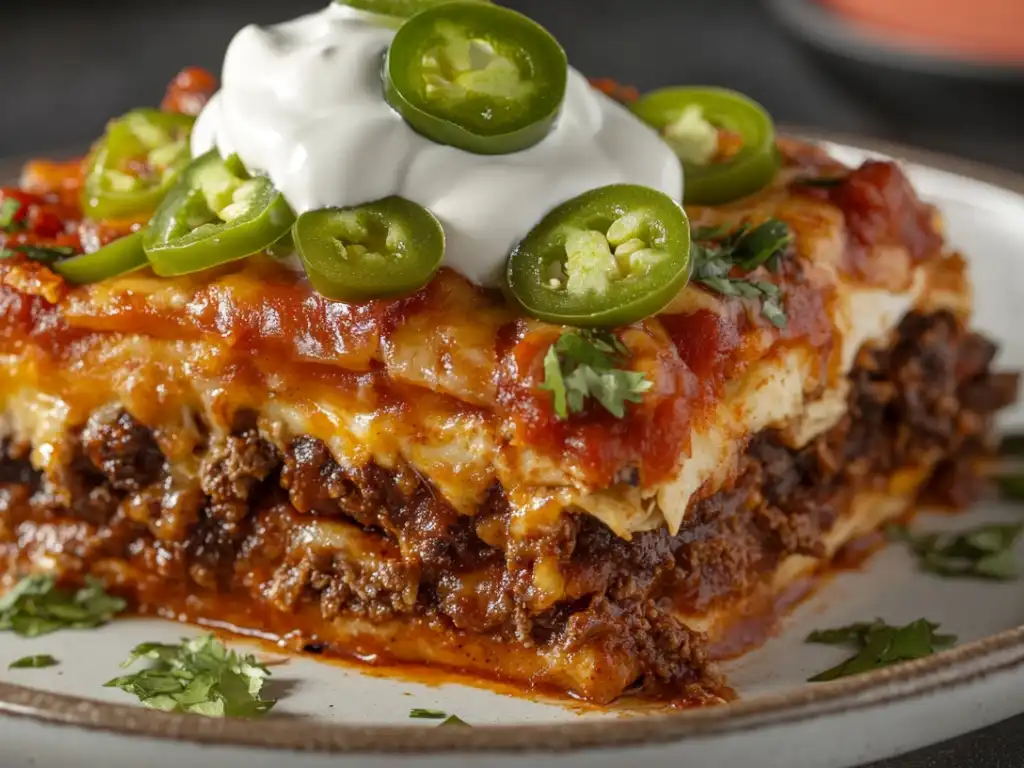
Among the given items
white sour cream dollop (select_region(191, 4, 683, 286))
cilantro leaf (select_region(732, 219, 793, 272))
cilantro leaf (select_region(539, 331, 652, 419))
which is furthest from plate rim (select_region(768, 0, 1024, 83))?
cilantro leaf (select_region(539, 331, 652, 419))

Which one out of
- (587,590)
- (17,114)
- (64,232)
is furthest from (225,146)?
(17,114)

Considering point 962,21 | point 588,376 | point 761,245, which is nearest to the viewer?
point 588,376

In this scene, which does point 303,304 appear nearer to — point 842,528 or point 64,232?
point 64,232

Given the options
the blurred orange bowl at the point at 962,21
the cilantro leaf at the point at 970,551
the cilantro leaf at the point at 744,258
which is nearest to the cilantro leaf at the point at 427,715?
the cilantro leaf at the point at 744,258

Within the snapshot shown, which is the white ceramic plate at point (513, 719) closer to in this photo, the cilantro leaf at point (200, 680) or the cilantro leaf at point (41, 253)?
the cilantro leaf at point (200, 680)

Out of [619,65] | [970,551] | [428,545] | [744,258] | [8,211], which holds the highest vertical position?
[744,258]

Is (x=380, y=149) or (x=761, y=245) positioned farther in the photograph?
(x=761, y=245)

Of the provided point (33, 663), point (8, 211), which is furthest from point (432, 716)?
point (8, 211)

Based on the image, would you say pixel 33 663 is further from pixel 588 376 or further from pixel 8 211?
pixel 588 376

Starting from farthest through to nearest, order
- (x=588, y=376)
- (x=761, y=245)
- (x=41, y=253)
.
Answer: (x=41, y=253)
(x=761, y=245)
(x=588, y=376)
